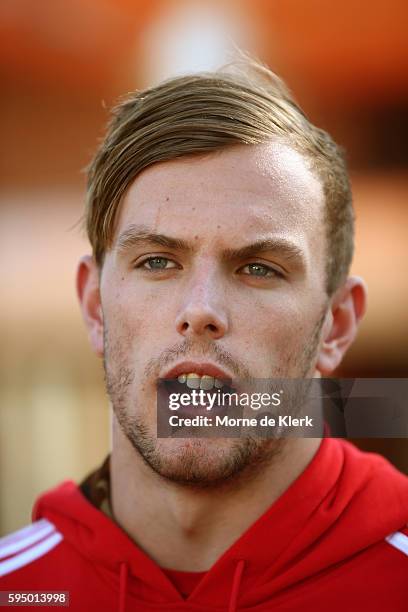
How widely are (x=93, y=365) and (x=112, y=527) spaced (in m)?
0.92

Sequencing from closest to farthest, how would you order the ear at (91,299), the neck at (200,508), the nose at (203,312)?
the nose at (203,312), the neck at (200,508), the ear at (91,299)

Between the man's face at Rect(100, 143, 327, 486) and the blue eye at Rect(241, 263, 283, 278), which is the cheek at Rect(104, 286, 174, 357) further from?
the blue eye at Rect(241, 263, 283, 278)

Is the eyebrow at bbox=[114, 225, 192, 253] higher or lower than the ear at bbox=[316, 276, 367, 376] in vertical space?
higher

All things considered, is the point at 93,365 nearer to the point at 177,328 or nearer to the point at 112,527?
the point at 112,527

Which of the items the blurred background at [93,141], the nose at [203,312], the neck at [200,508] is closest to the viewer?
the nose at [203,312]

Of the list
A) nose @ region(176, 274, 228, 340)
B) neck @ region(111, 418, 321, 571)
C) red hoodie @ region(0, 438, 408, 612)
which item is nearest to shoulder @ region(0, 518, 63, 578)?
red hoodie @ region(0, 438, 408, 612)

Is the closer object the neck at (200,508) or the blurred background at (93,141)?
the neck at (200,508)

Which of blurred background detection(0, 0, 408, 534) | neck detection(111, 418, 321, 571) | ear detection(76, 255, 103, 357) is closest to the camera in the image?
neck detection(111, 418, 321, 571)

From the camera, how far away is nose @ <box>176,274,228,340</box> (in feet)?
4.45

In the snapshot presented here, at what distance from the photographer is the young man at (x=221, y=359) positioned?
141 centimetres

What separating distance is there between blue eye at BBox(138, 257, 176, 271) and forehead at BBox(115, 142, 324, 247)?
0.05 meters

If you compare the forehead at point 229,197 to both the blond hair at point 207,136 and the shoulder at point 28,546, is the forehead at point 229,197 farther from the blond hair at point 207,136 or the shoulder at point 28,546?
the shoulder at point 28,546

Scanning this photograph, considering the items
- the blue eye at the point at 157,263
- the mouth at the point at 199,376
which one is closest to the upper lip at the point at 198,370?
the mouth at the point at 199,376

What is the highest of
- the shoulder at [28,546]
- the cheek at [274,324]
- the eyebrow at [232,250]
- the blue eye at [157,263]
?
the eyebrow at [232,250]
